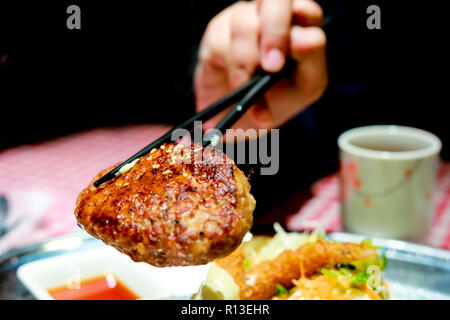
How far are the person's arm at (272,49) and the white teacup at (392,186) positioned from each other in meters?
0.35

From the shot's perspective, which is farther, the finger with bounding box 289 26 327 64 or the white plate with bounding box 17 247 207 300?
the finger with bounding box 289 26 327 64

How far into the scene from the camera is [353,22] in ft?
11.0

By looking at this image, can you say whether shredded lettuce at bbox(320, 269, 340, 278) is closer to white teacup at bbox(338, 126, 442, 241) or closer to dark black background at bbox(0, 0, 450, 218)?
white teacup at bbox(338, 126, 442, 241)

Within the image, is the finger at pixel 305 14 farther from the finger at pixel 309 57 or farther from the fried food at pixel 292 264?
the fried food at pixel 292 264

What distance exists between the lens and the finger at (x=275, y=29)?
1.77m

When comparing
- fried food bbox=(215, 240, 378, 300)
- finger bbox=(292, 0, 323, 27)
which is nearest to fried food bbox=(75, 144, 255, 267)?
fried food bbox=(215, 240, 378, 300)

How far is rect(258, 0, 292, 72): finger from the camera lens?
69.6 inches

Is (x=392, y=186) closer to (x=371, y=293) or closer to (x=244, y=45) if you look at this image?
(x=371, y=293)

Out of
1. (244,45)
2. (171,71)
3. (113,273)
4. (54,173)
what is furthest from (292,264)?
(171,71)

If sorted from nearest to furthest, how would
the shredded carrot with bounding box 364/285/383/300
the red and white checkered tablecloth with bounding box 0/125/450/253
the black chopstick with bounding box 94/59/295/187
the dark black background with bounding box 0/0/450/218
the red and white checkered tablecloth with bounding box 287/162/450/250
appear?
the black chopstick with bounding box 94/59/295/187 → the shredded carrot with bounding box 364/285/383/300 → the red and white checkered tablecloth with bounding box 287/162/450/250 → the red and white checkered tablecloth with bounding box 0/125/450/253 → the dark black background with bounding box 0/0/450/218

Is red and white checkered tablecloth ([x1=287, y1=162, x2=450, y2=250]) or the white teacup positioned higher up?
the white teacup

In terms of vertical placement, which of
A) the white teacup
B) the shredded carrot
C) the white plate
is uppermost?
the white teacup

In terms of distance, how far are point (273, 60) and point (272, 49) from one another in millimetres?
87

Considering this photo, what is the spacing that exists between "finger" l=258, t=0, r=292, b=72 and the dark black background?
95cm
